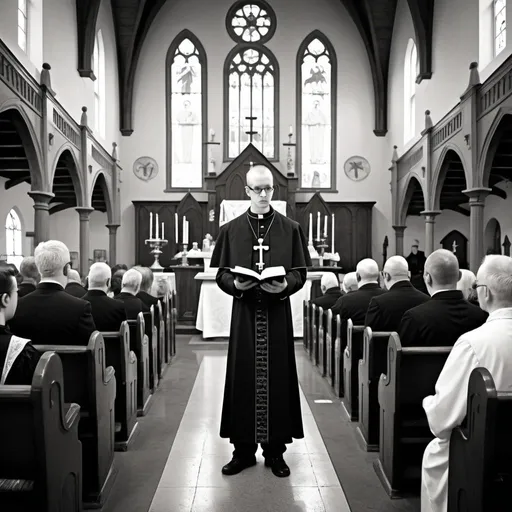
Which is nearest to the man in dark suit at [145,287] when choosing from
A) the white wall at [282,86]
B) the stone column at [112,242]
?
the stone column at [112,242]

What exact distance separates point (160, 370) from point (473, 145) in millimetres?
6355

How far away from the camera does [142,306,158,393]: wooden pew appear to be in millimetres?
5929

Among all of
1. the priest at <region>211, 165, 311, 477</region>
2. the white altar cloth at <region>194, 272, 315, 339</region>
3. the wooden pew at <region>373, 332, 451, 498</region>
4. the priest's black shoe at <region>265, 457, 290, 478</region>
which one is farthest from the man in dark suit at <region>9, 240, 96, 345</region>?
the white altar cloth at <region>194, 272, 315, 339</region>

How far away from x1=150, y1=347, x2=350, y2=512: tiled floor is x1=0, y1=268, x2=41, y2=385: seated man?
1362 mm

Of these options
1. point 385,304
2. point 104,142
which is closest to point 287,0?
point 104,142

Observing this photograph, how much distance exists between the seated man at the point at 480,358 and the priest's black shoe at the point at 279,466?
1.25 metres

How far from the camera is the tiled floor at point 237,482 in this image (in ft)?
10.8

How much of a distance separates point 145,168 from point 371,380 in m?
13.9

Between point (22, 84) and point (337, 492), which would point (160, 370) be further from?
point (22, 84)

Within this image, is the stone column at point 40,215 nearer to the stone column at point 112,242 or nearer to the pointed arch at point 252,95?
the stone column at point 112,242

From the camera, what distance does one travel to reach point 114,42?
16141 millimetres

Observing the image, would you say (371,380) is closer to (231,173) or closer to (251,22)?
(231,173)

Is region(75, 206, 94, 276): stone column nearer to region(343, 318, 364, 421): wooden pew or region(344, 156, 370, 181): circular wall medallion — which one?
region(344, 156, 370, 181): circular wall medallion

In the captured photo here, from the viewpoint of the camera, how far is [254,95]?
17.1 metres
